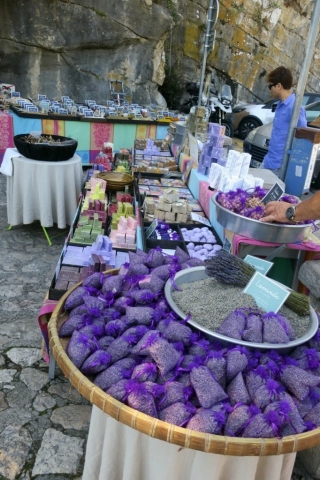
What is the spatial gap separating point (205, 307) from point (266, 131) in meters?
6.89

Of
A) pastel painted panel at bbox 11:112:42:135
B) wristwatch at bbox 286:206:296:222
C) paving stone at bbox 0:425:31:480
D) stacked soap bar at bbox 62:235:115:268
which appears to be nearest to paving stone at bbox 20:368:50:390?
paving stone at bbox 0:425:31:480

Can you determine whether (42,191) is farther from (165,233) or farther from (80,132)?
(80,132)

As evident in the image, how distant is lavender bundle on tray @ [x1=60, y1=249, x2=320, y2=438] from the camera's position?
1.14m

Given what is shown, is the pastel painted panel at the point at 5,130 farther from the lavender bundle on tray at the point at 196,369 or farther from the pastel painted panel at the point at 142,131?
the lavender bundle on tray at the point at 196,369

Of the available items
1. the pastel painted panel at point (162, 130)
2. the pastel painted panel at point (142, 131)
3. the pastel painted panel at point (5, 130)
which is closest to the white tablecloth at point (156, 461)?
the pastel painted panel at point (5, 130)

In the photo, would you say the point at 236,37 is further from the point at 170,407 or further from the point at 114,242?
the point at 170,407

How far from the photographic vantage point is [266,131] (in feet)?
25.1

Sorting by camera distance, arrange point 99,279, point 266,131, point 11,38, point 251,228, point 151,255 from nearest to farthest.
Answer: point 99,279 → point 151,255 → point 251,228 → point 266,131 → point 11,38

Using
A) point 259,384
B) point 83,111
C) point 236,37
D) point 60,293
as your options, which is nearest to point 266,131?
point 83,111

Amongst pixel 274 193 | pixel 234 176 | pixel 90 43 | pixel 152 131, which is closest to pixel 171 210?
pixel 234 176

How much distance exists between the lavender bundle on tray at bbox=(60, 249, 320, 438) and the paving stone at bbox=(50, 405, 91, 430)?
95 cm

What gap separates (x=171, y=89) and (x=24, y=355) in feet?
42.1

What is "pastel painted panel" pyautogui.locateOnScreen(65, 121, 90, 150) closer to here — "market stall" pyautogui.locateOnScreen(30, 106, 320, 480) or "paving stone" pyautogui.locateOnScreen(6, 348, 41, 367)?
"paving stone" pyautogui.locateOnScreen(6, 348, 41, 367)

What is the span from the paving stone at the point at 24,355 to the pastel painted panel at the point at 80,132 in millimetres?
4893
